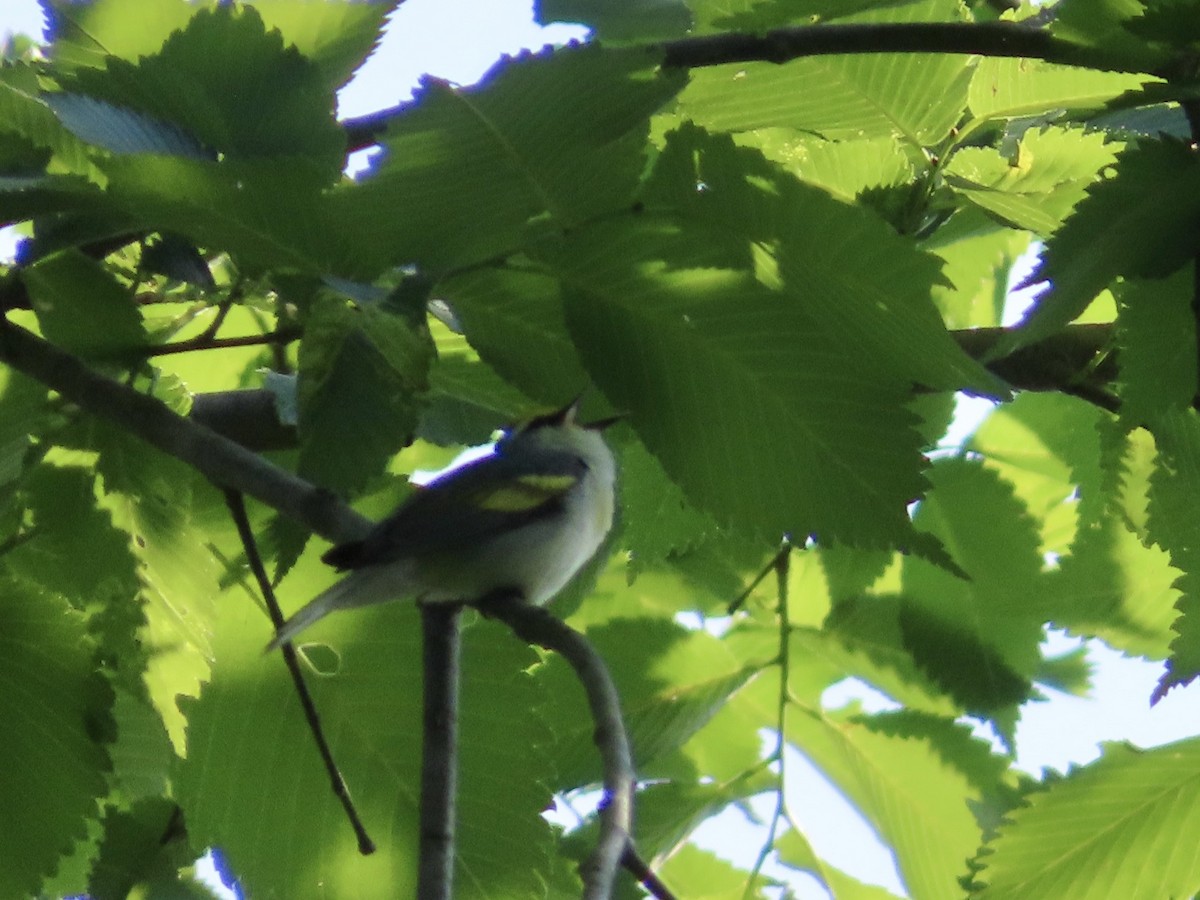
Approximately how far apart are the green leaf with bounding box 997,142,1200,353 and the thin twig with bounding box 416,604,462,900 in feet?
2.71

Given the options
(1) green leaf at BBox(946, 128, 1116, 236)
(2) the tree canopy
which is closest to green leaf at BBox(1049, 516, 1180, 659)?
(2) the tree canopy

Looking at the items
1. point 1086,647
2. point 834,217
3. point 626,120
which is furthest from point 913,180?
point 1086,647

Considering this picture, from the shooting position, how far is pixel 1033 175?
2111 millimetres

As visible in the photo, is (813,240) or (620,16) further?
(620,16)

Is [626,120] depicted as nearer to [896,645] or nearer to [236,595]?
[236,595]

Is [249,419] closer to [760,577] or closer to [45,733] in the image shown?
[45,733]

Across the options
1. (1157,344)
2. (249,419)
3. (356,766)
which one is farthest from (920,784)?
(249,419)

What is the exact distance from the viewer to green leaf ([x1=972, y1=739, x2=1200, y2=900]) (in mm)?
2182

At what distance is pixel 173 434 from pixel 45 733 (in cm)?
54

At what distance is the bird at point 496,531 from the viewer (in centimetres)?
211

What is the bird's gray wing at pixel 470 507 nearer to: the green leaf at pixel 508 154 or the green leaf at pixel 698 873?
the green leaf at pixel 508 154

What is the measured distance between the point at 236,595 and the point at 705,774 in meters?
1.49

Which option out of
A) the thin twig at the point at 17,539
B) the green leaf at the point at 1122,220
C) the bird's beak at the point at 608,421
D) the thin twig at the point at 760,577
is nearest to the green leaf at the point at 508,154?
the bird's beak at the point at 608,421

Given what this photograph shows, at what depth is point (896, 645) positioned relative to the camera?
312cm
